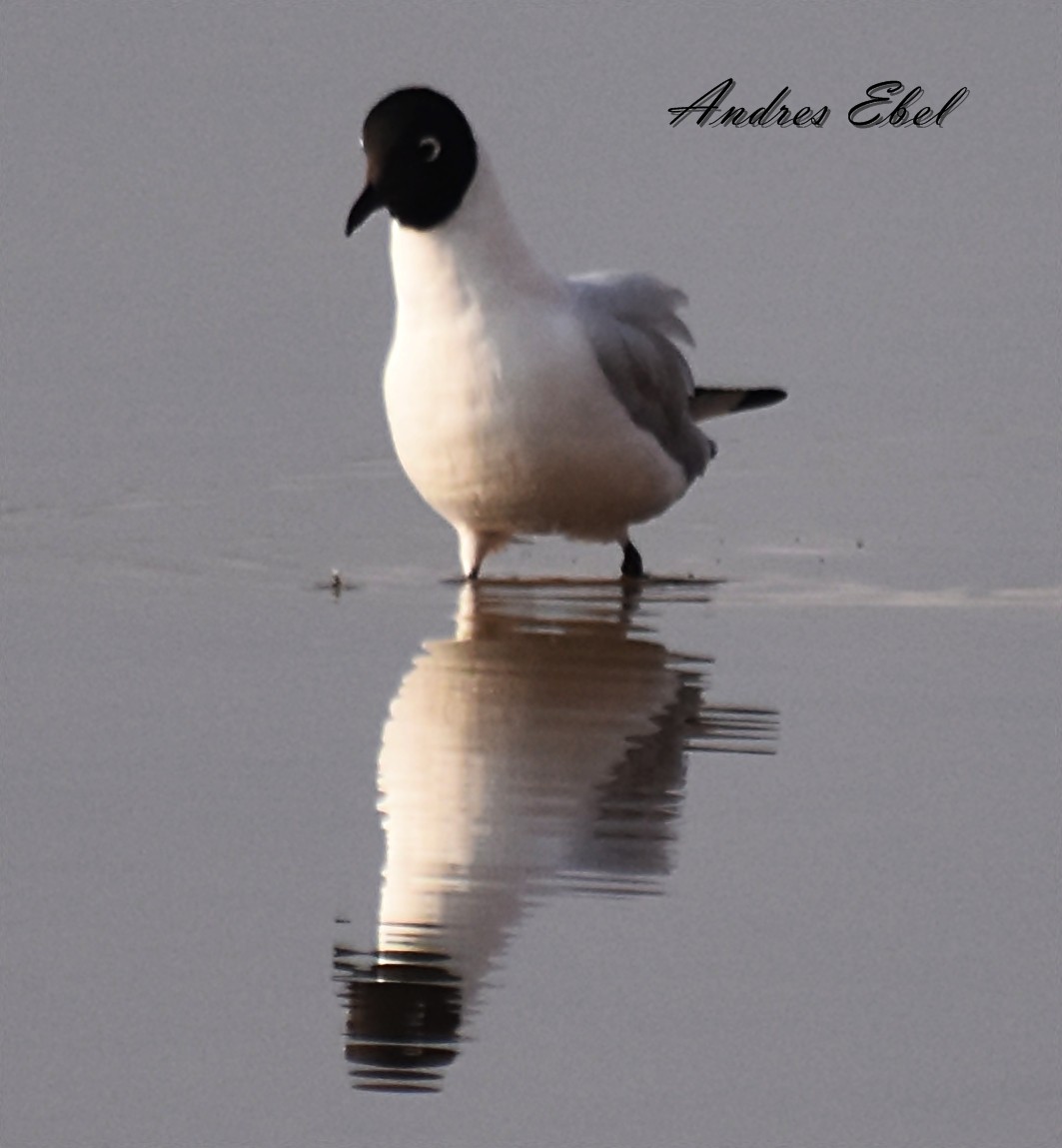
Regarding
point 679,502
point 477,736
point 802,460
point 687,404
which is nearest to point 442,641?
point 477,736

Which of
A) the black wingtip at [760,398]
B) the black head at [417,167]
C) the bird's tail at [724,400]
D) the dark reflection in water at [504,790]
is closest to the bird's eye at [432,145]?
the black head at [417,167]

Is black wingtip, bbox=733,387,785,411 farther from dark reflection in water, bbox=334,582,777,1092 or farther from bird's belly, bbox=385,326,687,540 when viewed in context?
dark reflection in water, bbox=334,582,777,1092

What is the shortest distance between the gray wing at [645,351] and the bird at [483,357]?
11 mm

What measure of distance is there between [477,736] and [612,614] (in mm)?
2074

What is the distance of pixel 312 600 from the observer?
1062 cm

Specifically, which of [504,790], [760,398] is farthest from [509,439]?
[504,790]

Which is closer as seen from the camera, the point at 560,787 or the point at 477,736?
the point at 560,787

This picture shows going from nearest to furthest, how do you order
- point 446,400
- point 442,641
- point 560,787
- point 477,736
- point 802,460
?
point 560,787 → point 477,736 → point 442,641 → point 446,400 → point 802,460

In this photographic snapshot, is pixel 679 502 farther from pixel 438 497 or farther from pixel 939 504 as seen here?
pixel 438 497

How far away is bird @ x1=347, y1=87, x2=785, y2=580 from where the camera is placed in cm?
1059

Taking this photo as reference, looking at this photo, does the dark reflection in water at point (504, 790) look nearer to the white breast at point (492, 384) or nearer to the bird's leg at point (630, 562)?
the white breast at point (492, 384)

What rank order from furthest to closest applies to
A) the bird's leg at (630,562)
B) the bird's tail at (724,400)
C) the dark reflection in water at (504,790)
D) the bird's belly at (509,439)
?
the bird's tail at (724,400), the bird's leg at (630,562), the bird's belly at (509,439), the dark reflection in water at (504,790)

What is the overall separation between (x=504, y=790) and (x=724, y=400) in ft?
15.7

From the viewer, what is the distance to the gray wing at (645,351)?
11.0 metres
